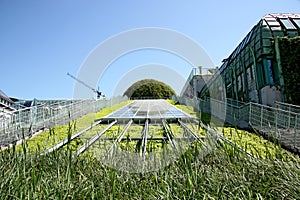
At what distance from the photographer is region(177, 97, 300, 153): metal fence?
639 cm

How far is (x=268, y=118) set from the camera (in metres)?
8.55

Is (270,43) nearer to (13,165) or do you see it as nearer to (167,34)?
(167,34)

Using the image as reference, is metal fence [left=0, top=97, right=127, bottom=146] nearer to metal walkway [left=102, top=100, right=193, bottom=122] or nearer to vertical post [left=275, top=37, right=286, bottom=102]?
metal walkway [left=102, top=100, right=193, bottom=122]

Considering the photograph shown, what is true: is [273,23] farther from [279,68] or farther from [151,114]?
[151,114]

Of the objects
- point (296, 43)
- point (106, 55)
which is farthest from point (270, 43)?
point (106, 55)

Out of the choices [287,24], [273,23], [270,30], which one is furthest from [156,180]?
[287,24]

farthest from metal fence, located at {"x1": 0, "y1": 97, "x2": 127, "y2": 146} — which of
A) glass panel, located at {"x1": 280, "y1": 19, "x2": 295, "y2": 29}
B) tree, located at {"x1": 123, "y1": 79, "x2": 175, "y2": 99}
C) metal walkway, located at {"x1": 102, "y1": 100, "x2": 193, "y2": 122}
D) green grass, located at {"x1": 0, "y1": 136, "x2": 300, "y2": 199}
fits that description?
tree, located at {"x1": 123, "y1": 79, "x2": 175, "y2": 99}

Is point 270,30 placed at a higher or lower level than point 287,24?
lower

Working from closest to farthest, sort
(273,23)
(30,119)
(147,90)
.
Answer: (30,119), (273,23), (147,90)

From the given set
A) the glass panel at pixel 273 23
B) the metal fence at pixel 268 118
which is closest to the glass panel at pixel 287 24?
the glass panel at pixel 273 23

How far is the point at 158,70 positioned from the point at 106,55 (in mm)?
3241

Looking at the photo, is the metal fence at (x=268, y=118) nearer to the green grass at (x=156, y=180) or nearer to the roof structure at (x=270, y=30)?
the green grass at (x=156, y=180)

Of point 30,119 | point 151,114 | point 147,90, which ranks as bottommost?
point 151,114

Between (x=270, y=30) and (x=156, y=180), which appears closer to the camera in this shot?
(x=156, y=180)
